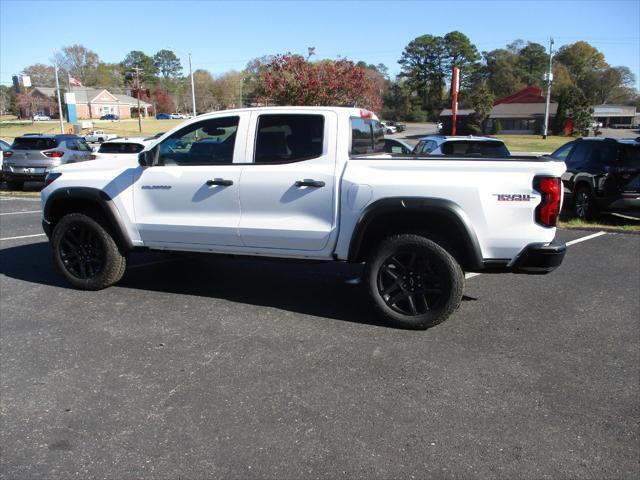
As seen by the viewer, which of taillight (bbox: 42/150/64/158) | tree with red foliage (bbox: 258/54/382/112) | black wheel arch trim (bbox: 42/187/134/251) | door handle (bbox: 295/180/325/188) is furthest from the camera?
tree with red foliage (bbox: 258/54/382/112)

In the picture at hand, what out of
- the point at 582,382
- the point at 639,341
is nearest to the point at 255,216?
the point at 582,382

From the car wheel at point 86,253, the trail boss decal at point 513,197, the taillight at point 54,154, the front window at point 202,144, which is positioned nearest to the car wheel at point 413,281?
the trail boss decal at point 513,197

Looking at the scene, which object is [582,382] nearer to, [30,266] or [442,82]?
[30,266]

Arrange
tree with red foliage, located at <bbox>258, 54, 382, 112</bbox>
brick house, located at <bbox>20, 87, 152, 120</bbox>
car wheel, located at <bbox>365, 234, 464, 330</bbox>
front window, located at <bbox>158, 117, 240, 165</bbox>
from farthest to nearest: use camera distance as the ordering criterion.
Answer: brick house, located at <bbox>20, 87, 152, 120</bbox> < tree with red foliage, located at <bbox>258, 54, 382, 112</bbox> < front window, located at <bbox>158, 117, 240, 165</bbox> < car wheel, located at <bbox>365, 234, 464, 330</bbox>

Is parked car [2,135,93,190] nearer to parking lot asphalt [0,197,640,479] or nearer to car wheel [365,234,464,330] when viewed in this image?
parking lot asphalt [0,197,640,479]

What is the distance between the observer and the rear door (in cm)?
492

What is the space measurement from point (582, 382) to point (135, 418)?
9.96 ft

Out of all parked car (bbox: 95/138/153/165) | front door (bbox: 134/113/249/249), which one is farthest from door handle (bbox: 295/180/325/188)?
parked car (bbox: 95/138/153/165)

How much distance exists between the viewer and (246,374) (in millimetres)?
3939

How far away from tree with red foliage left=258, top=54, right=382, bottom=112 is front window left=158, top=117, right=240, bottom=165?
1947 cm

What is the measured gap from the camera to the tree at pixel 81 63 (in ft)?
413

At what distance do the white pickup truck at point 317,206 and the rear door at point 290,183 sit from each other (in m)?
0.01

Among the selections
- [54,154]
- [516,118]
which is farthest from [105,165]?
[516,118]

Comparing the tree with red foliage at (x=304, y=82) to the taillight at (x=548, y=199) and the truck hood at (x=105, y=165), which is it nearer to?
the truck hood at (x=105, y=165)
